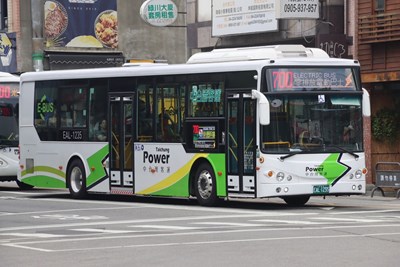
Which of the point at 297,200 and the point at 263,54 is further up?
the point at 263,54

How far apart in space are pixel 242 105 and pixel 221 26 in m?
14.4

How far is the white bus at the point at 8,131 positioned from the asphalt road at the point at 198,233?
5.71 meters

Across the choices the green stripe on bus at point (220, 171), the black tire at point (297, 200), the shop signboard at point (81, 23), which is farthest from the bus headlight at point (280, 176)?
the shop signboard at point (81, 23)

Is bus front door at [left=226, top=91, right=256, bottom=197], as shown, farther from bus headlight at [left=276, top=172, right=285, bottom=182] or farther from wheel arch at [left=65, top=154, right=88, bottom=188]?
wheel arch at [left=65, top=154, right=88, bottom=188]

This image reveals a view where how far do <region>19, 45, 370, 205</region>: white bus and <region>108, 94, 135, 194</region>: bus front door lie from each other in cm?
2

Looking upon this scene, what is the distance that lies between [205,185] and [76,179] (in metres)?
5.26

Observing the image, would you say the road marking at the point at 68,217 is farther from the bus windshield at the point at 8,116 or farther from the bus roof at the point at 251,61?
the bus windshield at the point at 8,116

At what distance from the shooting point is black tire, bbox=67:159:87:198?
93.1 ft

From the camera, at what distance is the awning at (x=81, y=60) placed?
52906 millimetres

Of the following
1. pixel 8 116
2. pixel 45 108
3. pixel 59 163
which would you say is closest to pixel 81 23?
pixel 8 116

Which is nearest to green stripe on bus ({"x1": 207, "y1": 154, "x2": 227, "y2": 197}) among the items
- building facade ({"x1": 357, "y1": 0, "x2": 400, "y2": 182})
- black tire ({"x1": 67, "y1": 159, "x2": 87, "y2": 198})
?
black tire ({"x1": 67, "y1": 159, "x2": 87, "y2": 198})

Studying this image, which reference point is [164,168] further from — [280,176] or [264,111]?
[264,111]

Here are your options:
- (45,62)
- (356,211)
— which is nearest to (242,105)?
(356,211)

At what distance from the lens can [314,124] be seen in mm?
23453
